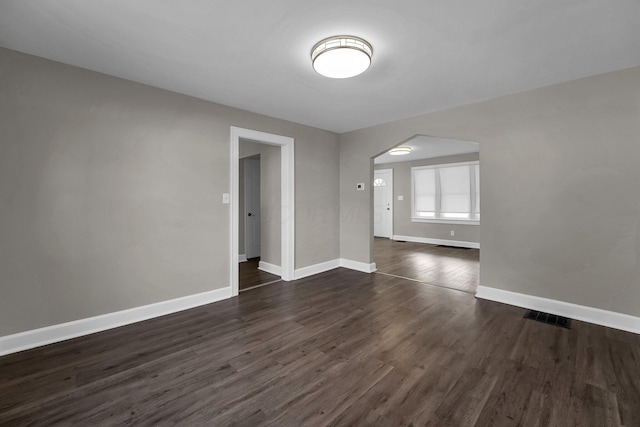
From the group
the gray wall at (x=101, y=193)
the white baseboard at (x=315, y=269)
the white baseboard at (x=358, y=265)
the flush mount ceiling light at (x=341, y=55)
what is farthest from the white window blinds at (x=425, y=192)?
the flush mount ceiling light at (x=341, y=55)

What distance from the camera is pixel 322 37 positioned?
81.3 inches

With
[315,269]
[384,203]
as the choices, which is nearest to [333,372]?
[315,269]

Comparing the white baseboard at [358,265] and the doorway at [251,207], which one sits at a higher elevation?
the doorway at [251,207]

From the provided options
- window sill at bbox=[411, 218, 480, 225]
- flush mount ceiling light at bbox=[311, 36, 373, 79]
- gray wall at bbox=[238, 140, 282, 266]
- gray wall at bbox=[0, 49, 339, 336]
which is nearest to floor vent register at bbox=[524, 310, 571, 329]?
flush mount ceiling light at bbox=[311, 36, 373, 79]

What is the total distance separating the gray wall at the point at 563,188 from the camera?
2592 millimetres

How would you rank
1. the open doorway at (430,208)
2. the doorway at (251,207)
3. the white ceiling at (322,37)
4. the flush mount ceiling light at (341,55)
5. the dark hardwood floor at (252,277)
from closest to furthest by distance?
the white ceiling at (322,37) < the flush mount ceiling light at (341,55) < the dark hardwood floor at (252,277) < the open doorway at (430,208) < the doorway at (251,207)

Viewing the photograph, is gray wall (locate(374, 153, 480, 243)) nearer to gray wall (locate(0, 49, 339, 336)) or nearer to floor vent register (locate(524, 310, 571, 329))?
floor vent register (locate(524, 310, 571, 329))

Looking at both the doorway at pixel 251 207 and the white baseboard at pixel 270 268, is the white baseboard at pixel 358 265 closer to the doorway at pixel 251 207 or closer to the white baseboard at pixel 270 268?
the white baseboard at pixel 270 268

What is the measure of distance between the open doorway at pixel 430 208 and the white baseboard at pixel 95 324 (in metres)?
3.16

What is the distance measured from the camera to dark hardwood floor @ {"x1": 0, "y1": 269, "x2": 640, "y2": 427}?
158cm

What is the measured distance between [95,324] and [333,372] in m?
2.37

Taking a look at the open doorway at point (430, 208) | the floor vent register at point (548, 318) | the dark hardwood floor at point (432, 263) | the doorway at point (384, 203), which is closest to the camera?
the floor vent register at point (548, 318)

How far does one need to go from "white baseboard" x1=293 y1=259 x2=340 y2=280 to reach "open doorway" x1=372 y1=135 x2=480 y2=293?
0.88 meters

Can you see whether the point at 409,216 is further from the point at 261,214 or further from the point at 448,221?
the point at 261,214
